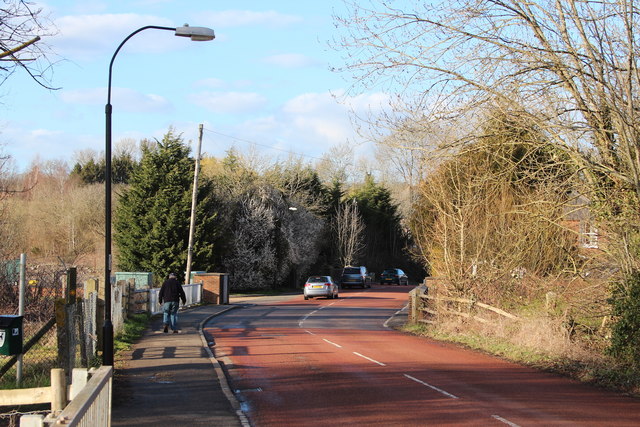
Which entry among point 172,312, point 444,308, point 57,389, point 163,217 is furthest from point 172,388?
point 163,217

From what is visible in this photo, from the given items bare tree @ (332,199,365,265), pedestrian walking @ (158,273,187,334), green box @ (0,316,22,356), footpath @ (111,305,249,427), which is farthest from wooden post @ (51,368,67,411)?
bare tree @ (332,199,365,265)

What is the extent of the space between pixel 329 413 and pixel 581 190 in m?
9.03

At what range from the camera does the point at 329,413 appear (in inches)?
396

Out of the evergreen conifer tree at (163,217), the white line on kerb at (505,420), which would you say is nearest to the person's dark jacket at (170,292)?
the white line on kerb at (505,420)

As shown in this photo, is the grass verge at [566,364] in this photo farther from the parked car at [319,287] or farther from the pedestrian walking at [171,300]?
the parked car at [319,287]

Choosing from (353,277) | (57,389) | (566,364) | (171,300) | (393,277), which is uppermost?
(57,389)

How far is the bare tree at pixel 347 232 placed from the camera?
2785 inches

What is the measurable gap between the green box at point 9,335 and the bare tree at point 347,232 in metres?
61.0

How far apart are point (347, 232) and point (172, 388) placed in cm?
5984

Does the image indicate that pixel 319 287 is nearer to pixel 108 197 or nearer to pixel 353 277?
pixel 353 277

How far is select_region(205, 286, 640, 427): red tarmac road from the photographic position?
985cm

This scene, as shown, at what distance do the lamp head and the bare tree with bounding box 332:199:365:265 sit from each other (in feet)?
187

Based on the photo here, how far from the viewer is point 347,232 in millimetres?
71438

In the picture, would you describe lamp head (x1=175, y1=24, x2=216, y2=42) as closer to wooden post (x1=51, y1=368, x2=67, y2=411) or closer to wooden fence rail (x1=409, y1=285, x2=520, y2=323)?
wooden post (x1=51, y1=368, x2=67, y2=411)
